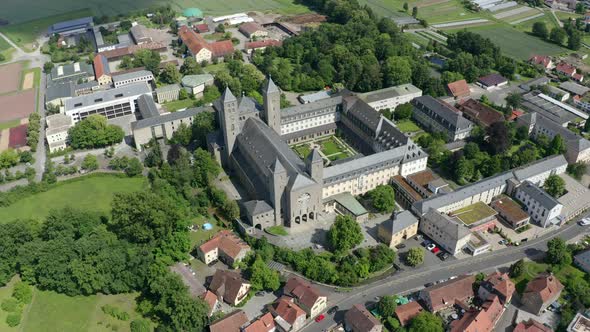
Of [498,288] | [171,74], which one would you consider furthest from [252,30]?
[498,288]

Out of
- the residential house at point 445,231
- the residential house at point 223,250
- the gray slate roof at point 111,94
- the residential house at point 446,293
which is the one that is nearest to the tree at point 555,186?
the residential house at point 445,231

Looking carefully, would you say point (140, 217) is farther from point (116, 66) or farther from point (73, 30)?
point (73, 30)

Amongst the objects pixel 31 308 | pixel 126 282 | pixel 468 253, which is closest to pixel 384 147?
pixel 468 253

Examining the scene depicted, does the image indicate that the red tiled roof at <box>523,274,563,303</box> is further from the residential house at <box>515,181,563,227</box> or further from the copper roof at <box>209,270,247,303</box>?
the copper roof at <box>209,270,247,303</box>

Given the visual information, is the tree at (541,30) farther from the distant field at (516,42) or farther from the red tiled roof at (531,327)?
the red tiled roof at (531,327)

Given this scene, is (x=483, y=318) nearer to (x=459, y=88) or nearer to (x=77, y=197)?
(x=77, y=197)

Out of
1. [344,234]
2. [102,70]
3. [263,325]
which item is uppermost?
[102,70]

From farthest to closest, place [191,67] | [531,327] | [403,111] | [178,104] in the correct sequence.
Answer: [191,67] → [178,104] → [403,111] → [531,327]
